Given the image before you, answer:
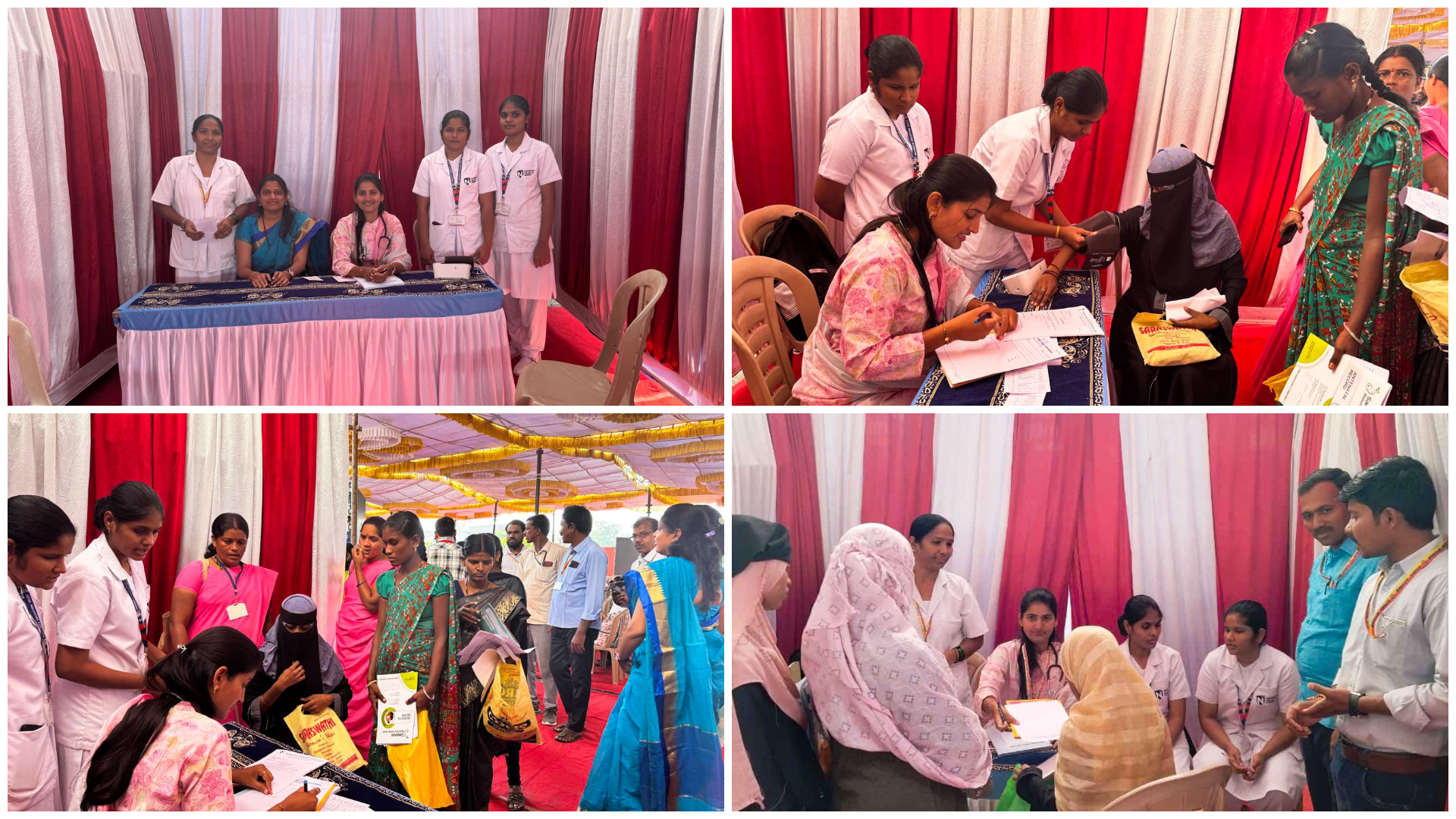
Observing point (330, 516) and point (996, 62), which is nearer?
point (330, 516)

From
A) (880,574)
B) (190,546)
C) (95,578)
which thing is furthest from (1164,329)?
(95,578)

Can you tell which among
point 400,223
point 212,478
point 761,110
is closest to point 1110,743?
point 212,478

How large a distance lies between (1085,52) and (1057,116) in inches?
48.0

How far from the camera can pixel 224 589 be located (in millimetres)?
2121

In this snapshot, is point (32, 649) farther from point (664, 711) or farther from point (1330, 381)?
point (1330, 381)

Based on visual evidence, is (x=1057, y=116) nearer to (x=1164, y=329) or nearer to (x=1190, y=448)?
(x=1164, y=329)

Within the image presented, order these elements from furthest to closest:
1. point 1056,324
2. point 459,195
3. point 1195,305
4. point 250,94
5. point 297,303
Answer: point 250,94
point 459,195
point 297,303
point 1195,305
point 1056,324

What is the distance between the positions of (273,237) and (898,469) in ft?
11.1

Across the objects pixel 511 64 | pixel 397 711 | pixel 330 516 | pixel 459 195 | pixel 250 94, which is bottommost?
pixel 397 711

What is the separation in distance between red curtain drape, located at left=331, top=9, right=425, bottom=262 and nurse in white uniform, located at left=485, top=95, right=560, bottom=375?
0.57 metres

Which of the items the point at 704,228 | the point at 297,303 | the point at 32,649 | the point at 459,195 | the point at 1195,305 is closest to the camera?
the point at 32,649

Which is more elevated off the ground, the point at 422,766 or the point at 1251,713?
the point at 1251,713

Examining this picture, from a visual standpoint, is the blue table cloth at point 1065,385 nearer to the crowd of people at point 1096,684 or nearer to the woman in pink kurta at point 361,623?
the crowd of people at point 1096,684

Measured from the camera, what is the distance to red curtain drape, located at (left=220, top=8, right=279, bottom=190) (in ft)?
14.7
